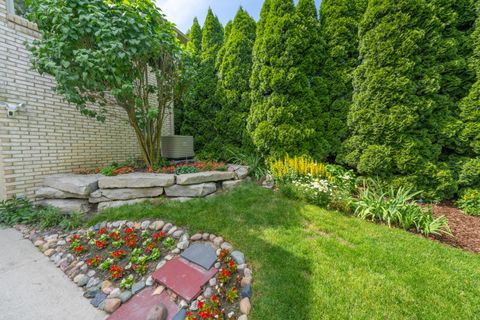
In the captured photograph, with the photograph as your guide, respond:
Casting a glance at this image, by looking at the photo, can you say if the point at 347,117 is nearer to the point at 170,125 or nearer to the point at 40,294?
the point at 170,125

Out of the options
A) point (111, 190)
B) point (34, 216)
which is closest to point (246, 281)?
point (111, 190)

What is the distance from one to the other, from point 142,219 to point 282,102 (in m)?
3.59

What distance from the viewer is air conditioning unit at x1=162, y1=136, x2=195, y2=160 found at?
4598 millimetres

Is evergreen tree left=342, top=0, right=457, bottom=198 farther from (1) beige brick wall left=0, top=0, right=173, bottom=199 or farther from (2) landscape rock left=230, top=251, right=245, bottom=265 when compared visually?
(1) beige brick wall left=0, top=0, right=173, bottom=199

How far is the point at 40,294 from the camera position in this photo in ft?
5.48

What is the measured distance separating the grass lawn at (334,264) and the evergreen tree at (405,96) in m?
1.75

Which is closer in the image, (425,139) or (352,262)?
(352,262)

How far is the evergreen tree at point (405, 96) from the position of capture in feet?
11.2

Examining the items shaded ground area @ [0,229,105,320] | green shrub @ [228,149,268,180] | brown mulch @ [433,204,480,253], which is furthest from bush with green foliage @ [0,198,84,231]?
brown mulch @ [433,204,480,253]

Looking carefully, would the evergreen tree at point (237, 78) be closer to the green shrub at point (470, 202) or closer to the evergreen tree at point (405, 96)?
the evergreen tree at point (405, 96)

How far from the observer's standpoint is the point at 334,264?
6.11 ft

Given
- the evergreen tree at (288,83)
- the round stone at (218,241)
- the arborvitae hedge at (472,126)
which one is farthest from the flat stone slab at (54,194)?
the arborvitae hedge at (472,126)

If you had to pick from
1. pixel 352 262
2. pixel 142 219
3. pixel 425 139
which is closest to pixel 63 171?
pixel 142 219

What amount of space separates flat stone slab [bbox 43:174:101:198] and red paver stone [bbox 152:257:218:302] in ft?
7.26
